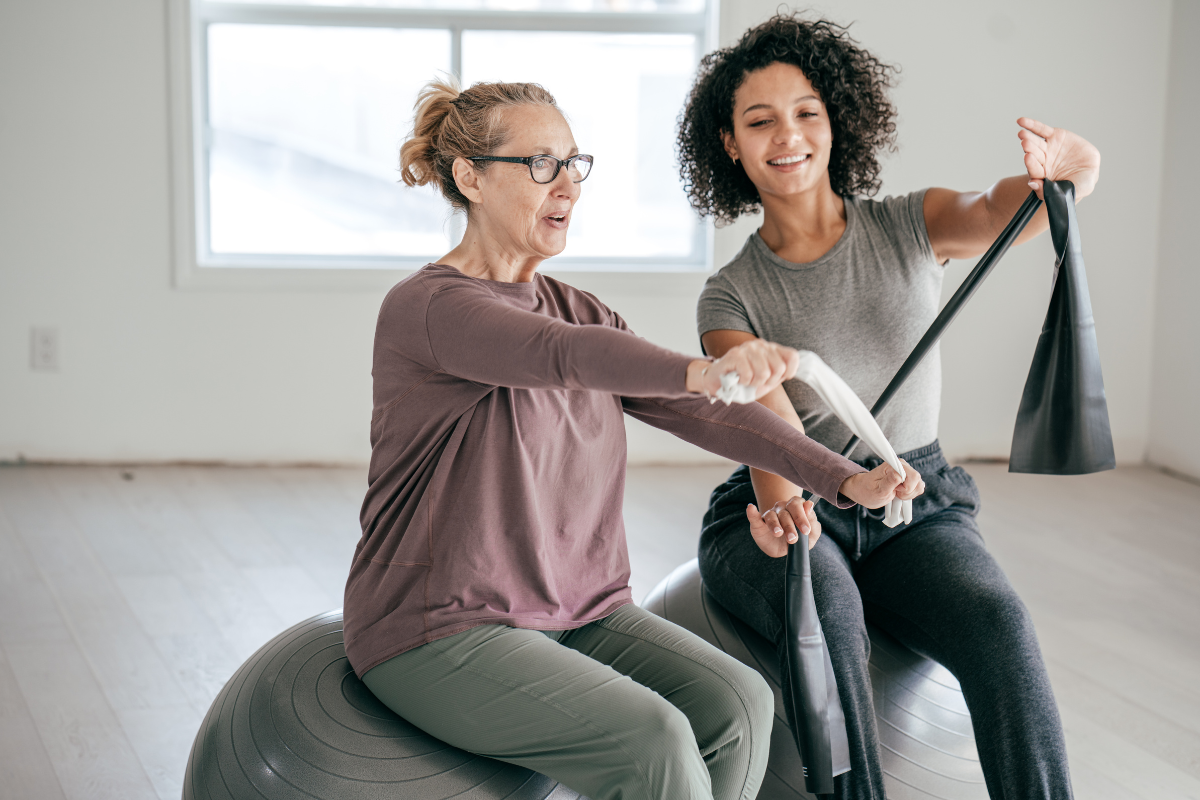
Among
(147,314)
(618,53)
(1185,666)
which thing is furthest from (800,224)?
(147,314)

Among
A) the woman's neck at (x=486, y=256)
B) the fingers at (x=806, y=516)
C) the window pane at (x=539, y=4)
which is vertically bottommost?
the fingers at (x=806, y=516)

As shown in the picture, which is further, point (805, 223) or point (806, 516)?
point (805, 223)

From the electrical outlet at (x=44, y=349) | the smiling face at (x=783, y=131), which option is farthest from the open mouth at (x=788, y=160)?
the electrical outlet at (x=44, y=349)

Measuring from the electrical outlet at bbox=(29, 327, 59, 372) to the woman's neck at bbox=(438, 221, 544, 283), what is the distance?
3.28 metres

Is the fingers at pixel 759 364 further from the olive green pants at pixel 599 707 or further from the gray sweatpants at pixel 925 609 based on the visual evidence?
the gray sweatpants at pixel 925 609

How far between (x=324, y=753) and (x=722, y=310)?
3.17ft

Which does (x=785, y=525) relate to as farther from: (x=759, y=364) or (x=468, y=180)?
(x=468, y=180)

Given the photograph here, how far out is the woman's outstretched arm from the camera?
144cm

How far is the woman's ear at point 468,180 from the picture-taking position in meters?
1.50

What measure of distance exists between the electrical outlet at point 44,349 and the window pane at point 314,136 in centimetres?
71

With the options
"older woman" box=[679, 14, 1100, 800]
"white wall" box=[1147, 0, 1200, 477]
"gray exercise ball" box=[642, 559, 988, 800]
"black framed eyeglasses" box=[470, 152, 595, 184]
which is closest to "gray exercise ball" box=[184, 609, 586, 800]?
"gray exercise ball" box=[642, 559, 988, 800]

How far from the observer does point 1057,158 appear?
1.46 meters

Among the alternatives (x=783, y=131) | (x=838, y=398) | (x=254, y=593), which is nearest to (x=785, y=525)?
(x=838, y=398)

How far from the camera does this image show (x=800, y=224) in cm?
186
